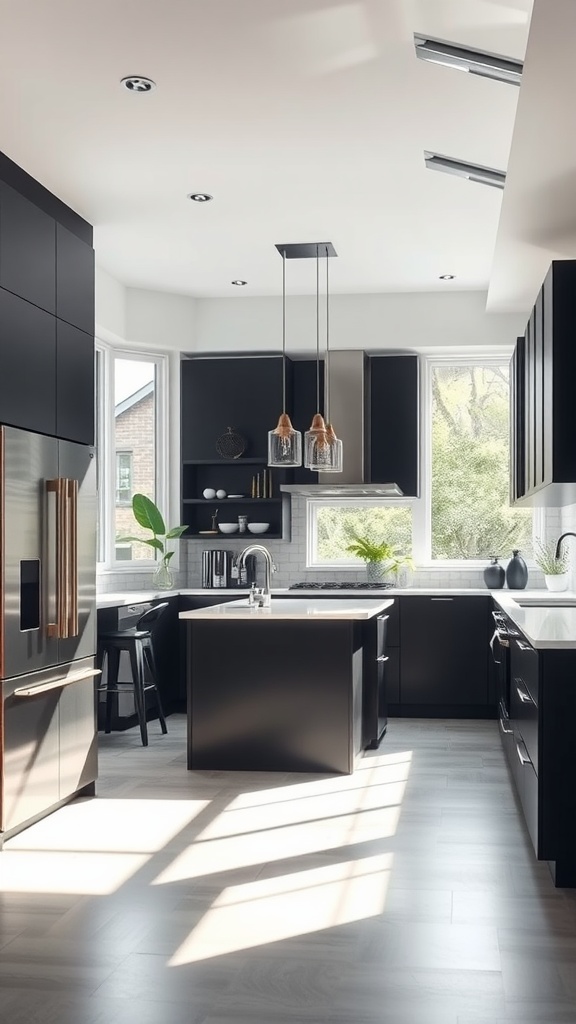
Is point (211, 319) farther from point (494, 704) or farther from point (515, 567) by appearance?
point (494, 704)

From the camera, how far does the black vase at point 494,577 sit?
8.20 metres

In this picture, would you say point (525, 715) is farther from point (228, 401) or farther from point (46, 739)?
point (228, 401)

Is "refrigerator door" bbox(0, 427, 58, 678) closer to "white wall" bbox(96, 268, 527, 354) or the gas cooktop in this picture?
"white wall" bbox(96, 268, 527, 354)

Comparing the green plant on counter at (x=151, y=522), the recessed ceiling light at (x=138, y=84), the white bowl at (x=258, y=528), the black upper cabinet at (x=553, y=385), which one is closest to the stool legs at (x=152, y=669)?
the green plant on counter at (x=151, y=522)

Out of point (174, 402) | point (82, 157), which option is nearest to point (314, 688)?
point (82, 157)

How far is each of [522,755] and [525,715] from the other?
218 millimetres

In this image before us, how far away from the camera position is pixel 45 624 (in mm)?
4809

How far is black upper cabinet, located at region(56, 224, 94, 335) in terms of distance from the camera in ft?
16.6

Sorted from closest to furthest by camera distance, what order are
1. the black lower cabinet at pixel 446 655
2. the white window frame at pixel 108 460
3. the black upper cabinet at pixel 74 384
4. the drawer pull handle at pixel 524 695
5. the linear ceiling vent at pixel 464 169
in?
1. the drawer pull handle at pixel 524 695
2. the black upper cabinet at pixel 74 384
3. the linear ceiling vent at pixel 464 169
4. the black lower cabinet at pixel 446 655
5. the white window frame at pixel 108 460

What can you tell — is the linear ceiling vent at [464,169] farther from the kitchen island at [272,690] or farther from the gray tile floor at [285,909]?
the gray tile floor at [285,909]

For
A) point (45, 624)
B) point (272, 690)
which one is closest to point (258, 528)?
point (272, 690)

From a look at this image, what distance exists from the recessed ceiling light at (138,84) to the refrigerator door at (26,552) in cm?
154

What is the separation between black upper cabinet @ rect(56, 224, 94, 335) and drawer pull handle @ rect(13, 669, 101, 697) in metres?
1.69

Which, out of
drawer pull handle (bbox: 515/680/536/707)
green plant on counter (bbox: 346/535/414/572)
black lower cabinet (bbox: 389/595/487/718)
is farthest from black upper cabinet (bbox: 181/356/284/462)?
drawer pull handle (bbox: 515/680/536/707)
